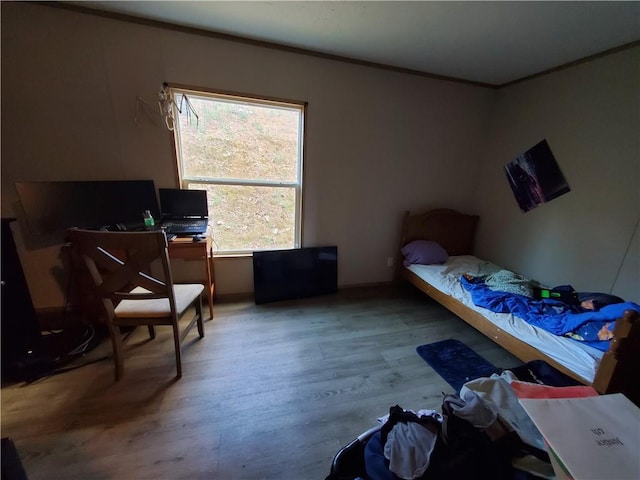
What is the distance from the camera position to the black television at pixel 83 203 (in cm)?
185

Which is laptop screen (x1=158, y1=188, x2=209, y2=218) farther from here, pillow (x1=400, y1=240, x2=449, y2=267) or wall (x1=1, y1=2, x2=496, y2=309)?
pillow (x1=400, y1=240, x2=449, y2=267)

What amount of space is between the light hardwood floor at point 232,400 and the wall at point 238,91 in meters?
0.83

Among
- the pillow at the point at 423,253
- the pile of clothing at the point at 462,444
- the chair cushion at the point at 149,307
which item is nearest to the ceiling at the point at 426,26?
the pillow at the point at 423,253

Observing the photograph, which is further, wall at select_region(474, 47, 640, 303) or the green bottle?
the green bottle

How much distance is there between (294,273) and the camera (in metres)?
2.70

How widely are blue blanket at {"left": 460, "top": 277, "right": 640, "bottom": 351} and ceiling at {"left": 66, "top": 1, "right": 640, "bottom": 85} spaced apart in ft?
5.92

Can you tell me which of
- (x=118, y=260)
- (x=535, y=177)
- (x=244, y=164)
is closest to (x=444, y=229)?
(x=535, y=177)

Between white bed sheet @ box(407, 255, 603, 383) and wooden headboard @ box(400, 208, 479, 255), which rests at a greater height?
wooden headboard @ box(400, 208, 479, 255)

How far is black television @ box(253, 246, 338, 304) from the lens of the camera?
2.59 m

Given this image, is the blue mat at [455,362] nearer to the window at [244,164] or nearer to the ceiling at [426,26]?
the window at [244,164]

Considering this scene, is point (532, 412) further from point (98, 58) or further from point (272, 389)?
point (98, 58)

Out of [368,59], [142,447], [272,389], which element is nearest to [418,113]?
[368,59]

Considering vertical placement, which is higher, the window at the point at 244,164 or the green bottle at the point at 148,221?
the window at the point at 244,164

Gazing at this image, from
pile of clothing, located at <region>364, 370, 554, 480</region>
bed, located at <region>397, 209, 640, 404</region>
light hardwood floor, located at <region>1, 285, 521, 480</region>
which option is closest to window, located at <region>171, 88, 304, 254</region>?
light hardwood floor, located at <region>1, 285, 521, 480</region>
